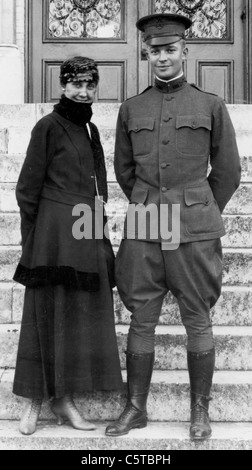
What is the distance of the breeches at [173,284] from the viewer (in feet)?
11.9

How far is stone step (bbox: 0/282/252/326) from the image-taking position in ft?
15.0

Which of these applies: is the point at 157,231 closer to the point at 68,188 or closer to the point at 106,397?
the point at 68,188

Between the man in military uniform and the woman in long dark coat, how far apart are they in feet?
0.58

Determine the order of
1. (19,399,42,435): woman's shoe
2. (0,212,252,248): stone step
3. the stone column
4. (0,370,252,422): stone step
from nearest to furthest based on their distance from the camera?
1. (19,399,42,435): woman's shoe
2. (0,370,252,422): stone step
3. (0,212,252,248): stone step
4. the stone column

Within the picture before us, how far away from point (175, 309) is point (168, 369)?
439 millimetres

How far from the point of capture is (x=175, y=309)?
460cm

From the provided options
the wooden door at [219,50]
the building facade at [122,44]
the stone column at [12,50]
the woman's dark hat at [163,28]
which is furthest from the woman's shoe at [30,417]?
the wooden door at [219,50]

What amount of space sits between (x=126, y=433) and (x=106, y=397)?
12.1 inches

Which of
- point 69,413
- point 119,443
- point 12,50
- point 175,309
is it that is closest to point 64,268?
point 69,413

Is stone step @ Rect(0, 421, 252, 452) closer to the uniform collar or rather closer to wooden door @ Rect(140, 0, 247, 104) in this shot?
the uniform collar

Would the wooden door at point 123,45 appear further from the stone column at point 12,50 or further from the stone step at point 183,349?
the stone step at point 183,349

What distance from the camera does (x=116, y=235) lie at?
17.4 ft

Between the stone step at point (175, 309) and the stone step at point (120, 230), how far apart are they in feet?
2.36

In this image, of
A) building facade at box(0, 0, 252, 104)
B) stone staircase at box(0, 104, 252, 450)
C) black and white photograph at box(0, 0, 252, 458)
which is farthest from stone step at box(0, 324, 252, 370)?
building facade at box(0, 0, 252, 104)
